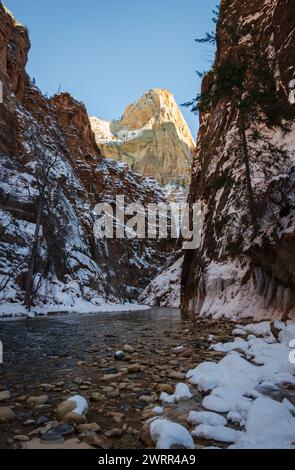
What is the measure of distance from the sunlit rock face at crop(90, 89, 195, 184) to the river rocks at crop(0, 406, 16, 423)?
138355 millimetres

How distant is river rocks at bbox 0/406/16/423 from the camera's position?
3195 mm

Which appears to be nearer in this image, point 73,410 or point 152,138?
point 73,410

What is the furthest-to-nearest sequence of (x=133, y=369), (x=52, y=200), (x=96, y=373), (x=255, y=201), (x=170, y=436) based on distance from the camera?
1. (x=52, y=200)
2. (x=255, y=201)
3. (x=133, y=369)
4. (x=96, y=373)
5. (x=170, y=436)

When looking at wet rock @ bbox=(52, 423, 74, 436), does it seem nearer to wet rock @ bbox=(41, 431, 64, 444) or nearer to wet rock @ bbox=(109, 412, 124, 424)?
wet rock @ bbox=(41, 431, 64, 444)

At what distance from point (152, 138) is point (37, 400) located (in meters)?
160

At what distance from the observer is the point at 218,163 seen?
24375 millimetres

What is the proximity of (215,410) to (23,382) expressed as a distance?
264cm

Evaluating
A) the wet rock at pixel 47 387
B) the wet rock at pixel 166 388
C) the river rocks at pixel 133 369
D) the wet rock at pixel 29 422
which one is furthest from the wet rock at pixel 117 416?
the river rocks at pixel 133 369

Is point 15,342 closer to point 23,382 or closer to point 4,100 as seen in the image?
point 23,382

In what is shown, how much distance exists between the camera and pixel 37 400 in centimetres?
373

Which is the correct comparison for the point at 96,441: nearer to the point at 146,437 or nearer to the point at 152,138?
the point at 146,437

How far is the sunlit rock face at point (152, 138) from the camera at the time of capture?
14888 cm

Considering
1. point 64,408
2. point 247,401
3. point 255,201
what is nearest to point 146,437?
point 64,408

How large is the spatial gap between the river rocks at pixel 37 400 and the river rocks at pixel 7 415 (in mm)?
354
